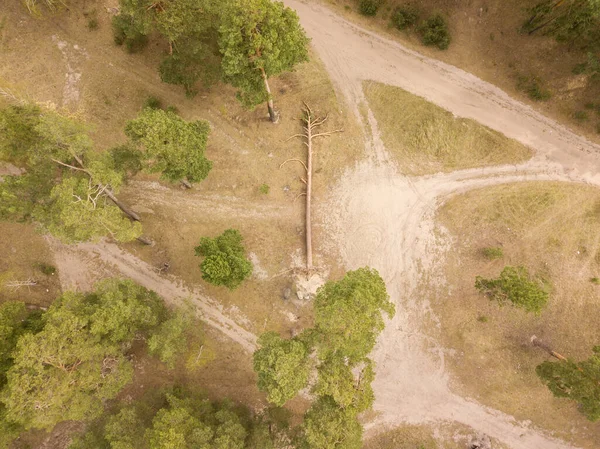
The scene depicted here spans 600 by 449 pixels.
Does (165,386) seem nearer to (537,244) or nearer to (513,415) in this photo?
(513,415)

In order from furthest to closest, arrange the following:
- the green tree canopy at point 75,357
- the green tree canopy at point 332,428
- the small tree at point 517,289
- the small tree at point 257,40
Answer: the small tree at point 517,289 → the small tree at point 257,40 → the green tree canopy at point 332,428 → the green tree canopy at point 75,357

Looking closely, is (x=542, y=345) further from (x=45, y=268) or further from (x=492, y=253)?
(x=45, y=268)

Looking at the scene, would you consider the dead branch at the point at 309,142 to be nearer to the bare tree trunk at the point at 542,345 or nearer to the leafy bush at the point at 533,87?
the leafy bush at the point at 533,87

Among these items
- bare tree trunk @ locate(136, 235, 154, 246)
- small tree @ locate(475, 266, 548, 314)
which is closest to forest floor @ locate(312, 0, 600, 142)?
small tree @ locate(475, 266, 548, 314)

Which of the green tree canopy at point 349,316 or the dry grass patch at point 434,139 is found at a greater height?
the dry grass patch at point 434,139

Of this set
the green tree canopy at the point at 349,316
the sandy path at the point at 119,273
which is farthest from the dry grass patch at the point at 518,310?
the sandy path at the point at 119,273
